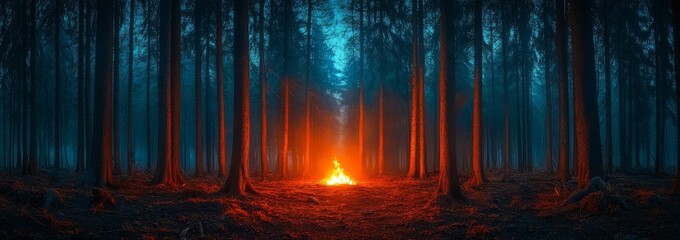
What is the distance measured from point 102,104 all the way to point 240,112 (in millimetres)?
4187

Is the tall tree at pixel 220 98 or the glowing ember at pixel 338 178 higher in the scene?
the tall tree at pixel 220 98

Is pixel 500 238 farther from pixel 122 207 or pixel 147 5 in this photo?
pixel 147 5

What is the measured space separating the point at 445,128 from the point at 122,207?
9.30 metres

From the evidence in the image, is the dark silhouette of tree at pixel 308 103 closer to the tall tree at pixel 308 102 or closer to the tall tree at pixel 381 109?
the tall tree at pixel 308 102

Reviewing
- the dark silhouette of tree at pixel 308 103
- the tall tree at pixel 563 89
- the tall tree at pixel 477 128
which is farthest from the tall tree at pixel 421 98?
the dark silhouette of tree at pixel 308 103

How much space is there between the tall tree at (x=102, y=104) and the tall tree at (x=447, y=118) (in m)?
10.5

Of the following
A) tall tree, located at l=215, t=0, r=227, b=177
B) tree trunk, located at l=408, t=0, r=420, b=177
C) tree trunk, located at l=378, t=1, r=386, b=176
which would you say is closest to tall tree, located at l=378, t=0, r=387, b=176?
tree trunk, located at l=378, t=1, r=386, b=176

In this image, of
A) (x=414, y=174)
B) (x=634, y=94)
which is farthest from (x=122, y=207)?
(x=634, y=94)

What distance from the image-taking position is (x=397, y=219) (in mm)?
10945

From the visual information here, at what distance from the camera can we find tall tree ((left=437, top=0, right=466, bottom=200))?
13.0 meters

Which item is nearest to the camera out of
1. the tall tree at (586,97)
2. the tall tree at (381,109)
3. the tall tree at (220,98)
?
the tall tree at (586,97)

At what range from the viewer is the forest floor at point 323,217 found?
25.6 ft

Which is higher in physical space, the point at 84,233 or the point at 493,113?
the point at 493,113

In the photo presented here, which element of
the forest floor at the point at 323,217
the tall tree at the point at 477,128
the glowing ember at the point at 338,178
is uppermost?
the tall tree at the point at 477,128
